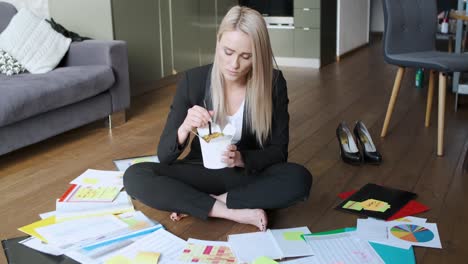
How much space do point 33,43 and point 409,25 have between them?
7.69ft

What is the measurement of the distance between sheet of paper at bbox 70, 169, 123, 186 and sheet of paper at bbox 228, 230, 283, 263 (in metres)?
0.78

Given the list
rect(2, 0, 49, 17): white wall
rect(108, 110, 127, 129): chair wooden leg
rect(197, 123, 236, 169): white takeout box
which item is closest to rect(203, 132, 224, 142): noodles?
rect(197, 123, 236, 169): white takeout box

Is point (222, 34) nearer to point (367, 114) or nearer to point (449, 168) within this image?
point (449, 168)

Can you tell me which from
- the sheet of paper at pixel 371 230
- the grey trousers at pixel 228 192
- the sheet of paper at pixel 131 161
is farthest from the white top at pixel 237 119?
the sheet of paper at pixel 131 161

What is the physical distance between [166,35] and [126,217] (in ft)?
9.02

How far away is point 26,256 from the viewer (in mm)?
2088

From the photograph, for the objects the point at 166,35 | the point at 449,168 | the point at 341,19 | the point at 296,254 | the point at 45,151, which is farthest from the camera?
the point at 341,19

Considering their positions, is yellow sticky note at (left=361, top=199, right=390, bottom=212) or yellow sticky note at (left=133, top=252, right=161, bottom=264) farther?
yellow sticky note at (left=361, top=199, right=390, bottom=212)

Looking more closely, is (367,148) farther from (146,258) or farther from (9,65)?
(9,65)

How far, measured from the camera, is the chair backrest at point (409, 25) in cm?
343

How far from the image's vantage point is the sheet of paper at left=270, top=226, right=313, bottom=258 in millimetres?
2074

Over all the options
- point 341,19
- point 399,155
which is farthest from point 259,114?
point 341,19

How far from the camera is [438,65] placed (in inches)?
123

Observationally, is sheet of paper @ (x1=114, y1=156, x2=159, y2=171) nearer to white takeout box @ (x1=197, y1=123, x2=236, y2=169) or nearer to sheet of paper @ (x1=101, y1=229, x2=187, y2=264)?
sheet of paper @ (x1=101, y1=229, x2=187, y2=264)
